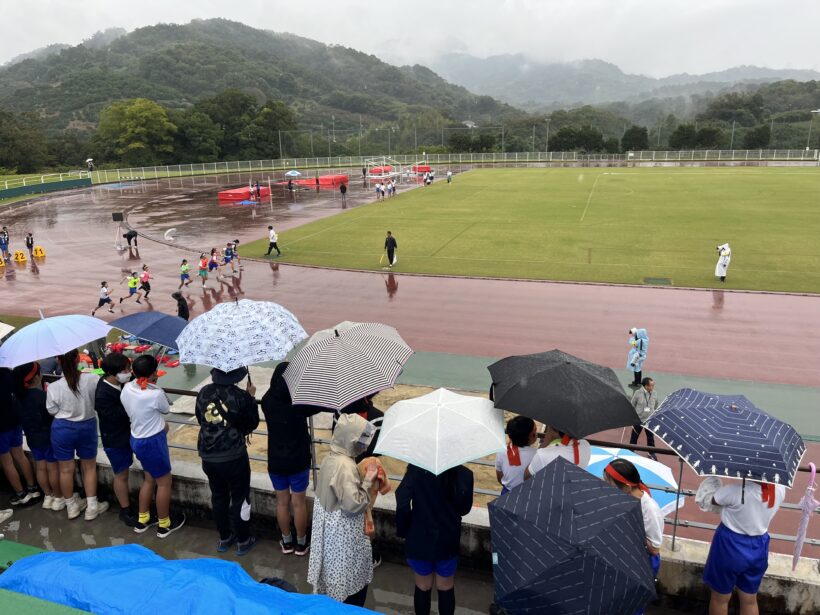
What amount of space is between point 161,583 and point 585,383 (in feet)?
11.4

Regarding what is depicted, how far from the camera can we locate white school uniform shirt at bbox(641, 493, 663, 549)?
12.8ft

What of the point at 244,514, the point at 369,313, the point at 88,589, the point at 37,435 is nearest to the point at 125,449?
the point at 37,435

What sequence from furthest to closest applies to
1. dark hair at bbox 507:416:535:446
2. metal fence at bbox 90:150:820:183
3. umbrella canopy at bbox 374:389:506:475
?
metal fence at bbox 90:150:820:183, dark hair at bbox 507:416:535:446, umbrella canopy at bbox 374:389:506:475

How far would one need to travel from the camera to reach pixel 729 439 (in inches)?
153

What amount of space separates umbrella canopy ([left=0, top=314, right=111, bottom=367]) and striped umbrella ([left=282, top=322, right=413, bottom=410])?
2.39 m

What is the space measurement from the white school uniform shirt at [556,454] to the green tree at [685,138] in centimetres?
9093

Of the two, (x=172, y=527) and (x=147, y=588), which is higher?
(x=147, y=588)

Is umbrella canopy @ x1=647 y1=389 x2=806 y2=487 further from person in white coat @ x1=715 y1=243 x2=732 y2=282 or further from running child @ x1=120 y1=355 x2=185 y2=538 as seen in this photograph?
person in white coat @ x1=715 y1=243 x2=732 y2=282

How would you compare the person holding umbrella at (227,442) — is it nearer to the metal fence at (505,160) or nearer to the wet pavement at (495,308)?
the wet pavement at (495,308)

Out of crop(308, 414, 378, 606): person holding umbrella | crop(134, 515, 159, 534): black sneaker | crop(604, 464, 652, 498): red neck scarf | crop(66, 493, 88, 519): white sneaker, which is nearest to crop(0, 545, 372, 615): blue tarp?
crop(308, 414, 378, 606): person holding umbrella

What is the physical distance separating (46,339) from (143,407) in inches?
55.9

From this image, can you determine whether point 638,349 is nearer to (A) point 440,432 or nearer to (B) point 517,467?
(B) point 517,467

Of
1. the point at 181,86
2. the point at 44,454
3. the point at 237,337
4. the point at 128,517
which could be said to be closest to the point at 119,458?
the point at 128,517

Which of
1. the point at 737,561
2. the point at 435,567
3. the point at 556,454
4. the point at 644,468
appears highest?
the point at 556,454
